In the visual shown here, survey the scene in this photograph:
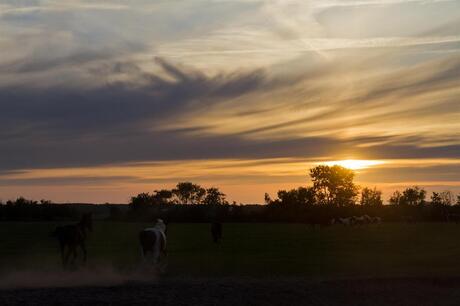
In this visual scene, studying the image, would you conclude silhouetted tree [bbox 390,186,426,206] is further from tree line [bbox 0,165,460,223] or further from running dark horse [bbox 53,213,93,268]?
running dark horse [bbox 53,213,93,268]

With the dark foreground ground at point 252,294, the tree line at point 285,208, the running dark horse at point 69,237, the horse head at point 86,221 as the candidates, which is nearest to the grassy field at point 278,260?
the running dark horse at point 69,237

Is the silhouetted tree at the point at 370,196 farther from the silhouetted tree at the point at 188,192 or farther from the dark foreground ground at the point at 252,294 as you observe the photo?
the dark foreground ground at the point at 252,294

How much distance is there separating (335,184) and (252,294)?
5379 inches

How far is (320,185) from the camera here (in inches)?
5955

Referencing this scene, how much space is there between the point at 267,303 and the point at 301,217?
93211 mm

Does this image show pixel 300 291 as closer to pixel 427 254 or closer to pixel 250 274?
pixel 250 274

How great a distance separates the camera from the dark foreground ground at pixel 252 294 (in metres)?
15.2

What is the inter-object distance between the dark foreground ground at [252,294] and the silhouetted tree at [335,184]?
132499 millimetres

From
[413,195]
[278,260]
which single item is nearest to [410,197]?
[413,195]

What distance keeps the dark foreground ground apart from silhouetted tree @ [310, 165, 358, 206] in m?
132

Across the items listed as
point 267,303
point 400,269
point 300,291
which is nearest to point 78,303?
point 267,303

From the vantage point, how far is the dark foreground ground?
15.2 m

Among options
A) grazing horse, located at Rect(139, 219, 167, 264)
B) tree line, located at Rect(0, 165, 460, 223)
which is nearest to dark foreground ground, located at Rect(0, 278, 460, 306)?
grazing horse, located at Rect(139, 219, 167, 264)

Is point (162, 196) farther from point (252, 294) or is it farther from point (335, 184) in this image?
point (252, 294)
